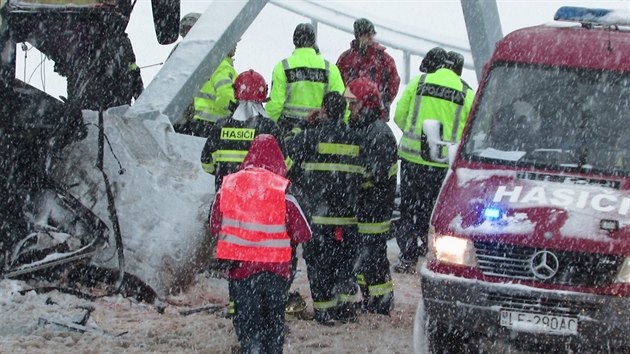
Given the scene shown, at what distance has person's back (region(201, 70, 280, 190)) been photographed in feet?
28.3

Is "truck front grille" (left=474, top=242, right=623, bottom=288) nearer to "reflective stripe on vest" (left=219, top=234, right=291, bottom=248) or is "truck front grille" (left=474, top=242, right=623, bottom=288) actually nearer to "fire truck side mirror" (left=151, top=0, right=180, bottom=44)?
"reflective stripe on vest" (left=219, top=234, right=291, bottom=248)

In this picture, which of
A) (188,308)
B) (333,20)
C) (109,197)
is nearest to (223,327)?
(188,308)

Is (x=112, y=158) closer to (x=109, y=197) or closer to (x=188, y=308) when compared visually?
(x=109, y=197)

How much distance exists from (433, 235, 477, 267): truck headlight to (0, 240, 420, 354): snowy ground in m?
1.54

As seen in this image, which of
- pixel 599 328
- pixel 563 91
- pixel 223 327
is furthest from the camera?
pixel 223 327

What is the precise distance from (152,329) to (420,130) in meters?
3.58

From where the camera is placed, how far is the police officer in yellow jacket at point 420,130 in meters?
11.0

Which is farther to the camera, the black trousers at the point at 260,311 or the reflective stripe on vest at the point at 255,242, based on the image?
the black trousers at the point at 260,311

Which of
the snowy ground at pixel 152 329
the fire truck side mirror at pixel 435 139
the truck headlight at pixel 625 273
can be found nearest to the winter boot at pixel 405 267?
the snowy ground at pixel 152 329

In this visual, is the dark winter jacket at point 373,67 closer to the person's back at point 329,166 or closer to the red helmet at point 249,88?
the person's back at point 329,166

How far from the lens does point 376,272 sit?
9406mm

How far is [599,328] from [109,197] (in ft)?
14.1

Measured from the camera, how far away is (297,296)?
936cm

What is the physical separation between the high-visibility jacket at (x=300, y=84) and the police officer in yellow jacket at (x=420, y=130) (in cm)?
77
